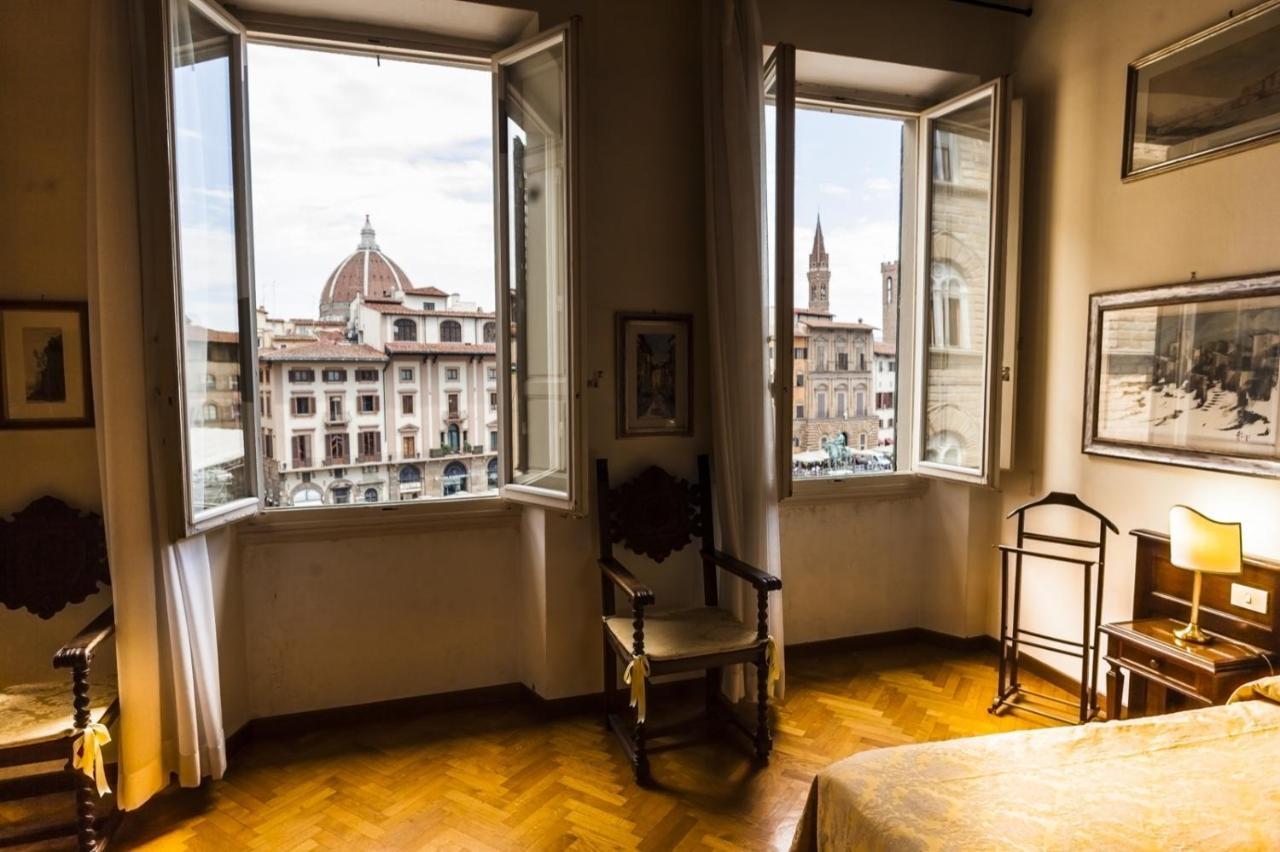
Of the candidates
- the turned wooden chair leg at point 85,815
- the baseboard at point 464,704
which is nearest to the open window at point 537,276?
the baseboard at point 464,704

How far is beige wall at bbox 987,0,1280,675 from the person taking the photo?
250 cm

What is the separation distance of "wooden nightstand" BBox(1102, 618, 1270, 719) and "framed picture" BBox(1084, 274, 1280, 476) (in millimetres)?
625

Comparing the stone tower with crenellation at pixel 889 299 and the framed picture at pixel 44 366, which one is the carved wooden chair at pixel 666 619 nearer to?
the stone tower with crenellation at pixel 889 299

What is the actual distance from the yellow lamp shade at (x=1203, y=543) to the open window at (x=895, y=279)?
99cm

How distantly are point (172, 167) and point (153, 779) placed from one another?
6.68ft

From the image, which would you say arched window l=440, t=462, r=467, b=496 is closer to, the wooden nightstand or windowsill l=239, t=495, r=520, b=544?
windowsill l=239, t=495, r=520, b=544

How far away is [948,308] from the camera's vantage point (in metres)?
3.62

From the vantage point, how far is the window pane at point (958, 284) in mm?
3395

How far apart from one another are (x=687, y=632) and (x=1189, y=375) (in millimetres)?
2148

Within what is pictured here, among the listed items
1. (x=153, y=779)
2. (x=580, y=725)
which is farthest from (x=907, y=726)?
(x=153, y=779)

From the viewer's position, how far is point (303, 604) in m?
2.92

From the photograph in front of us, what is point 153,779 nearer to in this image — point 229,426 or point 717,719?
point 229,426

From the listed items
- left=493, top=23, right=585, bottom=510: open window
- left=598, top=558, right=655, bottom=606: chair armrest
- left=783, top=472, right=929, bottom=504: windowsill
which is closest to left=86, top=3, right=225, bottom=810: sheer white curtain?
left=493, top=23, right=585, bottom=510: open window

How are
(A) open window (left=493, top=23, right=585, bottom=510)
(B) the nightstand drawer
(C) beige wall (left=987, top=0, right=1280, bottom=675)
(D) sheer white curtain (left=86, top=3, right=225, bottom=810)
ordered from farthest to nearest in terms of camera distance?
(A) open window (left=493, top=23, right=585, bottom=510), (C) beige wall (left=987, top=0, right=1280, bottom=675), (B) the nightstand drawer, (D) sheer white curtain (left=86, top=3, right=225, bottom=810)
